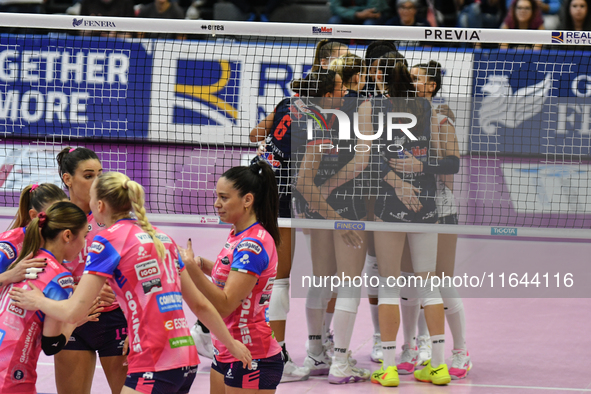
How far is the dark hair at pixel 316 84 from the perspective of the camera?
210 inches

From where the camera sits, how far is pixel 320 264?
5.52 m

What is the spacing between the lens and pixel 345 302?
5.33 meters

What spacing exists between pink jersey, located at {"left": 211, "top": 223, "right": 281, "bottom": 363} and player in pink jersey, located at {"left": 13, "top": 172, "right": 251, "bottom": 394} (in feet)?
1.08

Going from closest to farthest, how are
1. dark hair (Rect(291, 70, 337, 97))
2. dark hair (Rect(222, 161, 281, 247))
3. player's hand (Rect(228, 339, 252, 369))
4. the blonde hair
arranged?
the blonde hair < player's hand (Rect(228, 339, 252, 369)) < dark hair (Rect(222, 161, 281, 247)) < dark hair (Rect(291, 70, 337, 97))

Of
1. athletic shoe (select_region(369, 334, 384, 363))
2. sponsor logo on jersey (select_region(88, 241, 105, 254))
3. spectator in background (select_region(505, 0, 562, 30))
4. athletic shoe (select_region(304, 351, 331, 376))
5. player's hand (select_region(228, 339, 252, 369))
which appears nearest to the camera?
sponsor logo on jersey (select_region(88, 241, 105, 254))

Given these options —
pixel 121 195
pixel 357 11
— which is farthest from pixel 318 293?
pixel 357 11

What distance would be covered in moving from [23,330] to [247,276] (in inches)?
43.7

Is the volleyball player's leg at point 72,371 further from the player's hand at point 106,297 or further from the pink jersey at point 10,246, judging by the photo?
the pink jersey at point 10,246

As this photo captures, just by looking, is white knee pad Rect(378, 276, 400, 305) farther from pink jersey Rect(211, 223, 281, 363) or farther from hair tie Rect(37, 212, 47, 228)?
hair tie Rect(37, 212, 47, 228)

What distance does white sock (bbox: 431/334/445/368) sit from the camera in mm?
5266

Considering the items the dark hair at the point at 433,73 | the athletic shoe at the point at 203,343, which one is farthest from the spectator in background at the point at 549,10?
the athletic shoe at the point at 203,343

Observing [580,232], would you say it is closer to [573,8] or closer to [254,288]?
[254,288]

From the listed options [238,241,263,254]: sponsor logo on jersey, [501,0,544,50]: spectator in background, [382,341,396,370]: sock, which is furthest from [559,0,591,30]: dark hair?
[238,241,263,254]: sponsor logo on jersey

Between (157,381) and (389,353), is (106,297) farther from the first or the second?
(389,353)
